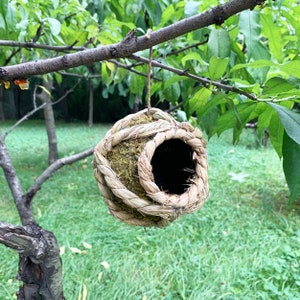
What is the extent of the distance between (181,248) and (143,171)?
2.05m

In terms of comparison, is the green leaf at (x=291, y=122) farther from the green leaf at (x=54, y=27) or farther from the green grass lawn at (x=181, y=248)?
the green grass lawn at (x=181, y=248)

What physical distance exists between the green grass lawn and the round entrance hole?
4.55ft

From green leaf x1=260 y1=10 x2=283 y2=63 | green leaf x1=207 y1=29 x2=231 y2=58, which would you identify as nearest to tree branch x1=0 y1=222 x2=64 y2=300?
green leaf x1=207 y1=29 x2=231 y2=58

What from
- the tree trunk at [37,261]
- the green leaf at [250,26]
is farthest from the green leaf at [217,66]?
the tree trunk at [37,261]

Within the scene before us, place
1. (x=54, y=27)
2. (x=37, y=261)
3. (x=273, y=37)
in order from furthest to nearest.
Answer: (x=54, y=27)
(x=37, y=261)
(x=273, y=37)

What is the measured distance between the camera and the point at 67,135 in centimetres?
897

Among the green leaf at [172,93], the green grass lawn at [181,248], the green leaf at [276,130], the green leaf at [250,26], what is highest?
the green leaf at [250,26]

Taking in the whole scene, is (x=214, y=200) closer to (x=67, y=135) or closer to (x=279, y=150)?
(x=279, y=150)

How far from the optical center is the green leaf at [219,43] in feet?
2.65

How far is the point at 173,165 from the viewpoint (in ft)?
2.98

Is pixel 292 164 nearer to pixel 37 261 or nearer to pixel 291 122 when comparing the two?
pixel 291 122

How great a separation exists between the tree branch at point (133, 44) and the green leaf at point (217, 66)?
0.48 feet

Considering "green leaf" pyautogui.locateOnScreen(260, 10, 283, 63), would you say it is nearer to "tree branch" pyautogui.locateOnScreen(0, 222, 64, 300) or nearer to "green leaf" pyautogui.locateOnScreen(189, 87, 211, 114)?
"green leaf" pyautogui.locateOnScreen(189, 87, 211, 114)

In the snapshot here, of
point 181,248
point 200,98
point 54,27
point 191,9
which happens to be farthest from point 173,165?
point 181,248
